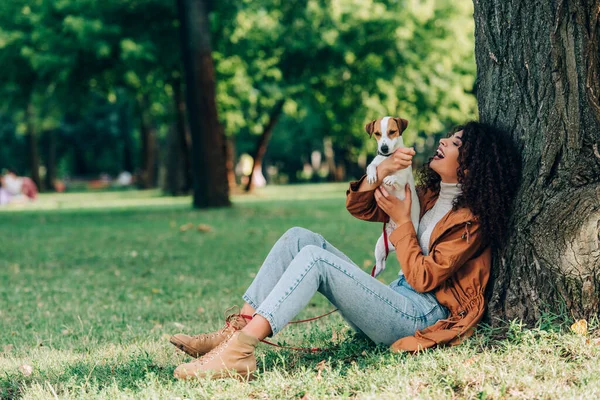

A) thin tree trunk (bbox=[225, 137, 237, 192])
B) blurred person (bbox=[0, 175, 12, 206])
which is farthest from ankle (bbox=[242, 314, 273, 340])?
blurred person (bbox=[0, 175, 12, 206])

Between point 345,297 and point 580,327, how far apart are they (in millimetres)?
1293

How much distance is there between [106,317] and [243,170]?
55121 millimetres

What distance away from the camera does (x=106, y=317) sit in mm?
6676

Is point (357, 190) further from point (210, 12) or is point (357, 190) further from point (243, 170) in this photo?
point (243, 170)

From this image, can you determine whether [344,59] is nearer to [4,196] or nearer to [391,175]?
[4,196]

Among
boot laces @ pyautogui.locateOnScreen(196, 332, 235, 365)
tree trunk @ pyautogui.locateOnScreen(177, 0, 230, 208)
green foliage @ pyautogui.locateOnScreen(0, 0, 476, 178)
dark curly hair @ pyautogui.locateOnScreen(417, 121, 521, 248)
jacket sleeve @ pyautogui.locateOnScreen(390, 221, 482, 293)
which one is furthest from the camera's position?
green foliage @ pyautogui.locateOnScreen(0, 0, 476, 178)

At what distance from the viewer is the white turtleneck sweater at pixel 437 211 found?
464 centimetres

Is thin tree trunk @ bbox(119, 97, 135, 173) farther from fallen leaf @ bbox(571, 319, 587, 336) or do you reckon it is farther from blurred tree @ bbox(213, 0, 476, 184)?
fallen leaf @ bbox(571, 319, 587, 336)

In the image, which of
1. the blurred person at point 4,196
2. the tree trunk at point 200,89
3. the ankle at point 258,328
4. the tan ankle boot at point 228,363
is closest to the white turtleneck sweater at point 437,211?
the ankle at point 258,328

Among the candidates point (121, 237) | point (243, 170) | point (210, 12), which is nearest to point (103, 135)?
point (243, 170)

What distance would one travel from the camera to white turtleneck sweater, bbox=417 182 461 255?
4.64 meters

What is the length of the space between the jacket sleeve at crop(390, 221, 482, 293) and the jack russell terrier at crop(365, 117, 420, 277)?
0.94ft

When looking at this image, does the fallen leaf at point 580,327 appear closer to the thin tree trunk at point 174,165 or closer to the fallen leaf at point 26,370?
the fallen leaf at point 26,370

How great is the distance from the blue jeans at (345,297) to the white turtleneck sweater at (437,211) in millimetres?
311
